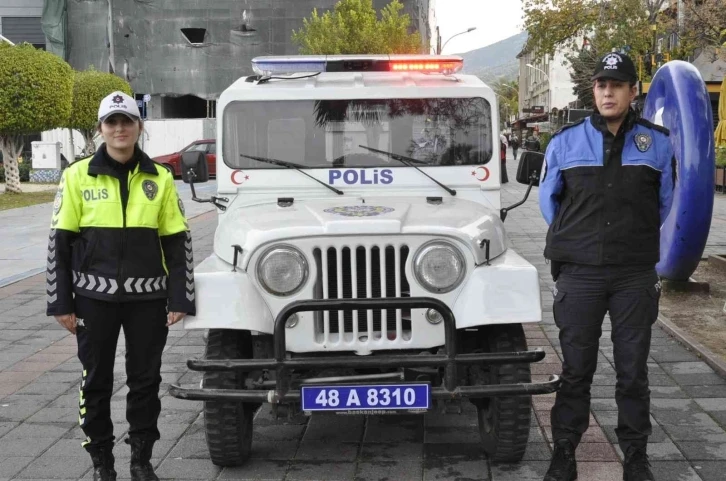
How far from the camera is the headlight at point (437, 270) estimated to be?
13.7 feet

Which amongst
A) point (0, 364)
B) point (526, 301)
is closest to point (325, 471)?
point (526, 301)

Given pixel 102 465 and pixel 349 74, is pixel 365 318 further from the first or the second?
pixel 349 74

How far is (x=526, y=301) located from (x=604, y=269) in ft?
1.21

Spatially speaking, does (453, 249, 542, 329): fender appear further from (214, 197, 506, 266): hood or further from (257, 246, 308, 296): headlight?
(257, 246, 308, 296): headlight

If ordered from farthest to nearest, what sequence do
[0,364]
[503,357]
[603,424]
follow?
[0,364] → [603,424] → [503,357]

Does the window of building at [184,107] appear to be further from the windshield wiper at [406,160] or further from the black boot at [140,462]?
the black boot at [140,462]

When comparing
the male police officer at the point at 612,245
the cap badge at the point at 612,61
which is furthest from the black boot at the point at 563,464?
the cap badge at the point at 612,61

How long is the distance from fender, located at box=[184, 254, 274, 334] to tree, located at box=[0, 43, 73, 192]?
19660 millimetres

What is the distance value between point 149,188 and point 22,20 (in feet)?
152

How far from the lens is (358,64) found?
20.6 ft

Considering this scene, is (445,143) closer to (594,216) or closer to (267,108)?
(267,108)

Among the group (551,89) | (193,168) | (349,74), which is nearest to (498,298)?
(349,74)

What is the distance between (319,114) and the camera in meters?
5.59

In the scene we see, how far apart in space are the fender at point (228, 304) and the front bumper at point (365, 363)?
0.56 feet
